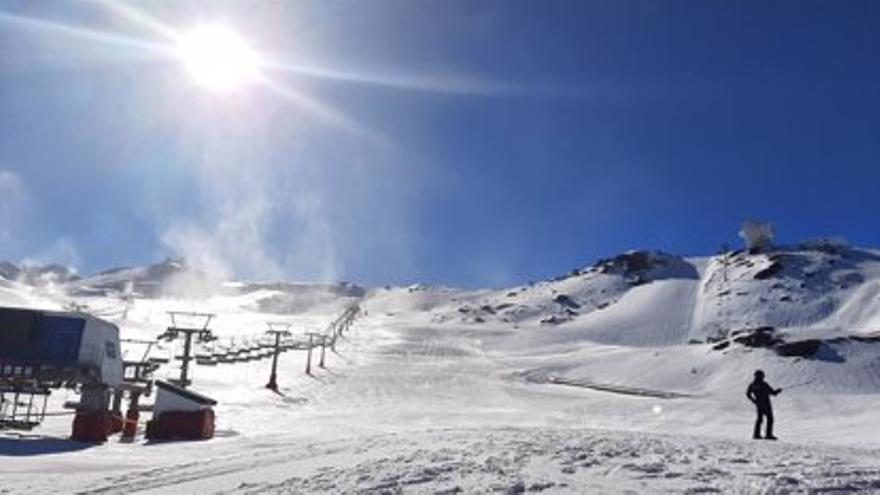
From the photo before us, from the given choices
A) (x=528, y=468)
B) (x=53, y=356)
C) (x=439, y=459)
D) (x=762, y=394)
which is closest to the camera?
(x=528, y=468)

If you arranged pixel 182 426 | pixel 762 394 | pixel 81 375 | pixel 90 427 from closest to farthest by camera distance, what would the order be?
pixel 762 394 → pixel 90 427 → pixel 182 426 → pixel 81 375

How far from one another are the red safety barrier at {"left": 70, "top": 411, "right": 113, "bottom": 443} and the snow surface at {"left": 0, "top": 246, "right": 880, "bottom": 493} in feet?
3.88

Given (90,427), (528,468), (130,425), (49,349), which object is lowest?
(528,468)

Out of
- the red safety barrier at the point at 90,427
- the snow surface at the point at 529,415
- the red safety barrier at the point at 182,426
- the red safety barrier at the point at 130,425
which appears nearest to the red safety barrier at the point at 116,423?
the red safety barrier at the point at 130,425

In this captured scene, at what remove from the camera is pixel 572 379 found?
64.4 meters

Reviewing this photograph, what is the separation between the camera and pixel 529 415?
37.2m

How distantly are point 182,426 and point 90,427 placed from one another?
7.22 feet

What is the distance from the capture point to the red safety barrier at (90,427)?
955 inches

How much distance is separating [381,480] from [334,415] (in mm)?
20037

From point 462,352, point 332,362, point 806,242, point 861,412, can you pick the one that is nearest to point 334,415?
point 861,412

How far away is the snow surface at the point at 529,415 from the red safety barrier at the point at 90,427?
118cm

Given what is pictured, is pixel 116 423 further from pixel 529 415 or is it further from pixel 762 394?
pixel 762 394

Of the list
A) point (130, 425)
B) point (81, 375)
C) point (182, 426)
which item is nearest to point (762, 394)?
point (182, 426)

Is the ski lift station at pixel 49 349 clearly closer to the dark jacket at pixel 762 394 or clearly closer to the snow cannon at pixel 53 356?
the snow cannon at pixel 53 356
